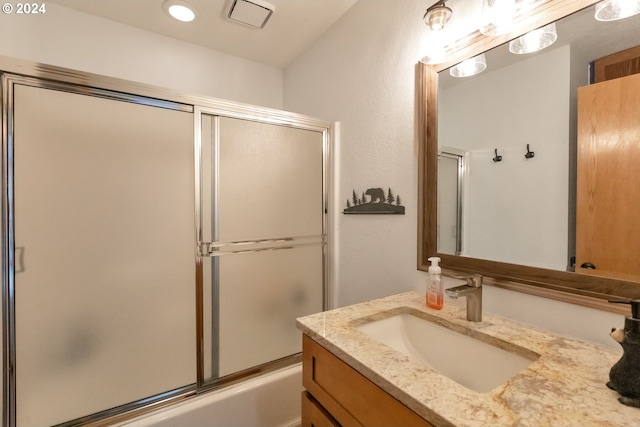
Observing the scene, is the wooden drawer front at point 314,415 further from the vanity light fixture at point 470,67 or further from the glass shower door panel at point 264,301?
the vanity light fixture at point 470,67

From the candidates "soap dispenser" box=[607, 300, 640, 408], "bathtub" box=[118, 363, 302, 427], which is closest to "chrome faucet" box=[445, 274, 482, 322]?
"soap dispenser" box=[607, 300, 640, 408]

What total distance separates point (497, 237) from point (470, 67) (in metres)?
0.65

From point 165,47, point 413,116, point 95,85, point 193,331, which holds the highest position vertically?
point 165,47

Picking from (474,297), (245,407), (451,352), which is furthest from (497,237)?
(245,407)

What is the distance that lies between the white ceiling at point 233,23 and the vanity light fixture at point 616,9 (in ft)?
3.84

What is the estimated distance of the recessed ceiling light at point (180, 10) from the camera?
1.56 m

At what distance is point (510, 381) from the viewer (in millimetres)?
606

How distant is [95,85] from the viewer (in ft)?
3.82

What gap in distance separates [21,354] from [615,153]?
2.07 metres

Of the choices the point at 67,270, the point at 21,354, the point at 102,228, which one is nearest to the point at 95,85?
the point at 102,228

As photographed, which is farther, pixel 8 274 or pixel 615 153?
pixel 8 274

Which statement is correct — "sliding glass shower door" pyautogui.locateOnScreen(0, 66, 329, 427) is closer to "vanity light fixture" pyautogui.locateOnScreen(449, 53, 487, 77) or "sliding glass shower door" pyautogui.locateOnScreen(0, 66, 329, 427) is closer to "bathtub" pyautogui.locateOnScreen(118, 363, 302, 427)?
"bathtub" pyautogui.locateOnScreen(118, 363, 302, 427)

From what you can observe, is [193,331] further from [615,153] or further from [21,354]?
[615,153]

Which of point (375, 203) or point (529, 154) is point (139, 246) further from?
point (529, 154)
